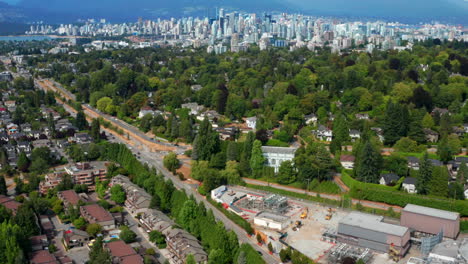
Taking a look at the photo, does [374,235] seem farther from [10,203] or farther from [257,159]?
[10,203]

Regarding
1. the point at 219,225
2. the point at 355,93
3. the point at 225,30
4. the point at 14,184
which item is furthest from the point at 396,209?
the point at 225,30

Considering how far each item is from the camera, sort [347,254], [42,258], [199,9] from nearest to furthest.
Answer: [42,258] < [347,254] < [199,9]

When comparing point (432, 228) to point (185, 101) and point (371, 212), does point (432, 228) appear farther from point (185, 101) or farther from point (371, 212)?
point (185, 101)

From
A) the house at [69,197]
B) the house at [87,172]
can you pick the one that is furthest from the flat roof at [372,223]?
the house at [87,172]

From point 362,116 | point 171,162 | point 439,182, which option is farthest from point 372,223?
point 362,116

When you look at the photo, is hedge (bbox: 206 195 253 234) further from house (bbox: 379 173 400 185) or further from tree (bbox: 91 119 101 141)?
tree (bbox: 91 119 101 141)

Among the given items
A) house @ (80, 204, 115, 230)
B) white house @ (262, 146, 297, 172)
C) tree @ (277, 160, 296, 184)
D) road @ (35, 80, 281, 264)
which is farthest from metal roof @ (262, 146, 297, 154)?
house @ (80, 204, 115, 230)
